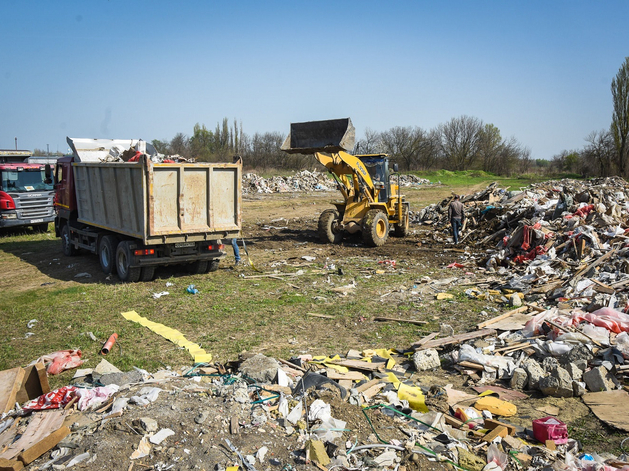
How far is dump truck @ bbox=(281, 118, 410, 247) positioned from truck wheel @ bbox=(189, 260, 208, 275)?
4.38 metres

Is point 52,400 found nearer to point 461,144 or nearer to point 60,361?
point 60,361

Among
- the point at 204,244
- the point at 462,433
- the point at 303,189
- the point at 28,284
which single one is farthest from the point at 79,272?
the point at 303,189

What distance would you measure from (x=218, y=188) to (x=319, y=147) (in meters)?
4.25

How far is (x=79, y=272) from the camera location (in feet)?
39.0

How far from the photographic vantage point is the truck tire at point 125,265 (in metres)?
10.2

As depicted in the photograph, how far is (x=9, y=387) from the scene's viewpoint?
16.8 feet

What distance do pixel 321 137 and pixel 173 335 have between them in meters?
8.05

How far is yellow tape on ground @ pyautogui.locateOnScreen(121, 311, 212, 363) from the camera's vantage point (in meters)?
6.77

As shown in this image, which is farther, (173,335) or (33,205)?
(33,205)

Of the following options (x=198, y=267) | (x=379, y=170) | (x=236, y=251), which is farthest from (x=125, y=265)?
(x=379, y=170)

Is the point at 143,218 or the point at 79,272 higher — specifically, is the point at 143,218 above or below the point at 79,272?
above

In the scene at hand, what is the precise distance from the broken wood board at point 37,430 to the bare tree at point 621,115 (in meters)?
53.7

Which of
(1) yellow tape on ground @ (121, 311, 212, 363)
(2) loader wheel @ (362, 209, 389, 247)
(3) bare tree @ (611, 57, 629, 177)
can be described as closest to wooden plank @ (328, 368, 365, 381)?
(1) yellow tape on ground @ (121, 311, 212, 363)

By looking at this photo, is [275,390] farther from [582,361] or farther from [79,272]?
[79,272]
